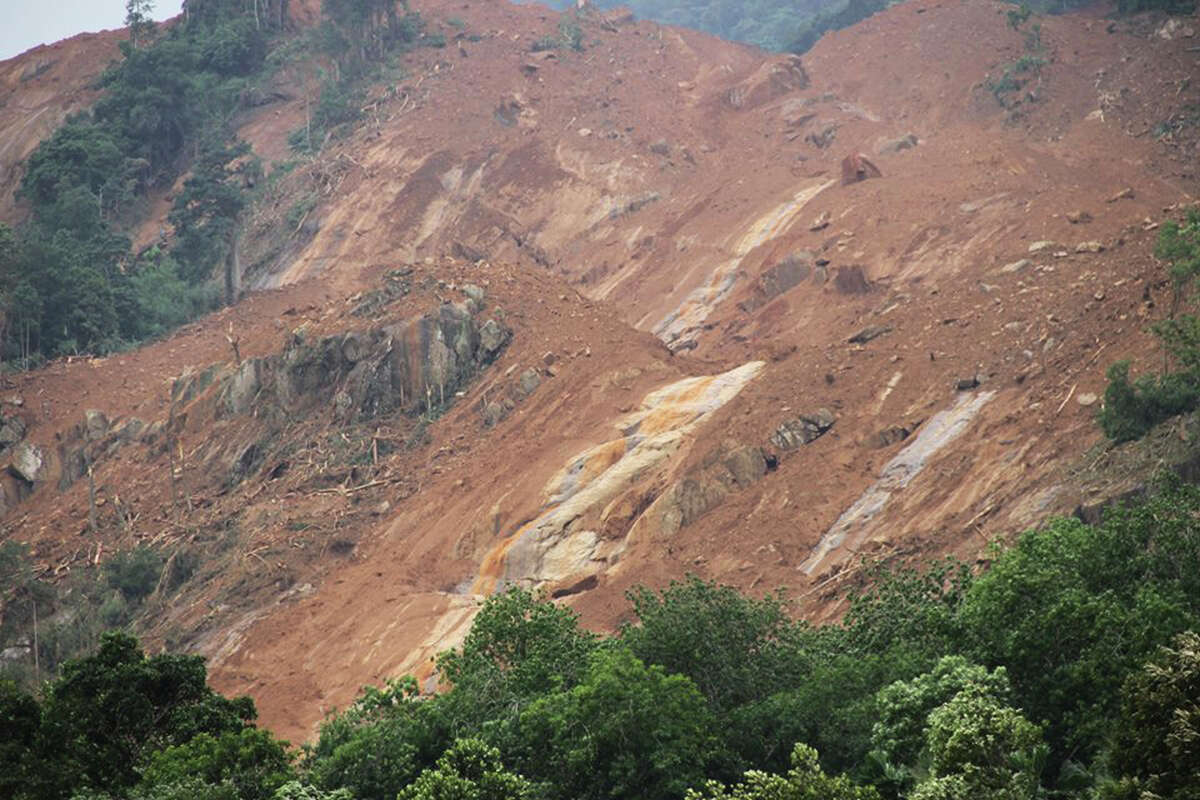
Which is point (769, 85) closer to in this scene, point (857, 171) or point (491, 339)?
point (857, 171)

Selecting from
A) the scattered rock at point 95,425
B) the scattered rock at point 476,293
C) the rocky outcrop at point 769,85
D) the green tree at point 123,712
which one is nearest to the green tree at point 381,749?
the green tree at point 123,712

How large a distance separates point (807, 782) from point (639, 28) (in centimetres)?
6905

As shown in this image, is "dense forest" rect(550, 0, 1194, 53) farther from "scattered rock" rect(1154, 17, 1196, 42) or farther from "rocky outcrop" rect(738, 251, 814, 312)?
"rocky outcrop" rect(738, 251, 814, 312)

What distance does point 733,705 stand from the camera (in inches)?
955

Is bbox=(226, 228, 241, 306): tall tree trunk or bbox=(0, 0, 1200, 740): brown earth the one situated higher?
bbox=(226, 228, 241, 306): tall tree trunk

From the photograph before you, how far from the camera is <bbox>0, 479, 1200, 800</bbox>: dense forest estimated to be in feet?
62.8

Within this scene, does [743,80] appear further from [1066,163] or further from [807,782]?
[807,782]

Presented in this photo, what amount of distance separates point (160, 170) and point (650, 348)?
40.9 m

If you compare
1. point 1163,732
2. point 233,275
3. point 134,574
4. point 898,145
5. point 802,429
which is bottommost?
point 802,429

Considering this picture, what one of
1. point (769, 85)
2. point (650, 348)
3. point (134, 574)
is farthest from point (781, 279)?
point (769, 85)

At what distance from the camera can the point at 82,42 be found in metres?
84.9

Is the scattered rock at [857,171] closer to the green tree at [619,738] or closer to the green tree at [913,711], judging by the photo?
the green tree at [619,738]

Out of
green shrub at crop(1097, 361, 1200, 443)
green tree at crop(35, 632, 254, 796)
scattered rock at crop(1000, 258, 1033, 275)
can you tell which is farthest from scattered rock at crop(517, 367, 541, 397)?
green tree at crop(35, 632, 254, 796)

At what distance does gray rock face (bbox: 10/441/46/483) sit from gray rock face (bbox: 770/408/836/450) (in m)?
26.9
